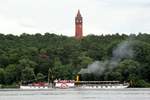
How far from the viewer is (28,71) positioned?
546 feet

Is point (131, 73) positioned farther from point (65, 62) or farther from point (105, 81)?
point (65, 62)

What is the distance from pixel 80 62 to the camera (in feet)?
577

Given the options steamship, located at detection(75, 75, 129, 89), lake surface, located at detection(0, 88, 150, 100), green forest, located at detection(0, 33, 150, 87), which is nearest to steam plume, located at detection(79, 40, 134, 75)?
green forest, located at detection(0, 33, 150, 87)

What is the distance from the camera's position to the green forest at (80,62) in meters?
158

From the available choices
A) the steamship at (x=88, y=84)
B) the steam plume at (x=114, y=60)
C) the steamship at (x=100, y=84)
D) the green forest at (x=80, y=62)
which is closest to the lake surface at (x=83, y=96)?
the steamship at (x=100, y=84)

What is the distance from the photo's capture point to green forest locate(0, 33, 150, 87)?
158125mm

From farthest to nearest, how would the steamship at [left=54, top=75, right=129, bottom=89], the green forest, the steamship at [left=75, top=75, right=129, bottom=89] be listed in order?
the green forest
the steamship at [left=54, top=75, right=129, bottom=89]
the steamship at [left=75, top=75, right=129, bottom=89]

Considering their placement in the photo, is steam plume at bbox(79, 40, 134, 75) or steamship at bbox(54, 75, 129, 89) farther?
steam plume at bbox(79, 40, 134, 75)

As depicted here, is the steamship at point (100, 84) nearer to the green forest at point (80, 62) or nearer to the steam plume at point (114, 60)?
the green forest at point (80, 62)

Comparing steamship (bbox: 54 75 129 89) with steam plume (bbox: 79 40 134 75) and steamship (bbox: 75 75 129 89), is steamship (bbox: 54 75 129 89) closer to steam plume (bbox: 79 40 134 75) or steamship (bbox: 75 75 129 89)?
steamship (bbox: 75 75 129 89)

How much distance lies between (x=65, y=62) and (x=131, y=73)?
30.1 m

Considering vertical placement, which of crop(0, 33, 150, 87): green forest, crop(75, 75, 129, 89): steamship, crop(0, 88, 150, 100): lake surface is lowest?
crop(0, 88, 150, 100): lake surface

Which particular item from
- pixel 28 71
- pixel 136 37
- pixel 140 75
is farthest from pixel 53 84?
pixel 136 37

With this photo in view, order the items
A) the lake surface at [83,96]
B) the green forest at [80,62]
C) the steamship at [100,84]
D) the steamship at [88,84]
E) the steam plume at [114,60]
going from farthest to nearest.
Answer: the steam plume at [114,60], the green forest at [80,62], the steamship at [88,84], the steamship at [100,84], the lake surface at [83,96]
